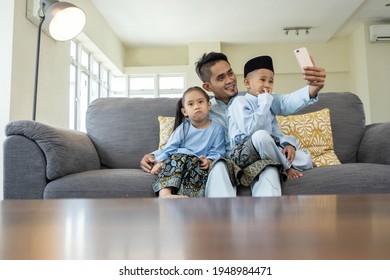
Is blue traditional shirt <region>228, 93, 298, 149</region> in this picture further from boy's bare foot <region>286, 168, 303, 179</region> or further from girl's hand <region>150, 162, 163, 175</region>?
girl's hand <region>150, 162, 163, 175</region>

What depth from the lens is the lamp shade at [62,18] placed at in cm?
200

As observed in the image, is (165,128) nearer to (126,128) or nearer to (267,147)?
(126,128)

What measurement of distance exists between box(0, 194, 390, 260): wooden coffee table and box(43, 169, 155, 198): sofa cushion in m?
0.92

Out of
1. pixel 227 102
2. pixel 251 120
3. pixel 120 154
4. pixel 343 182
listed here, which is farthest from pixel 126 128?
pixel 343 182

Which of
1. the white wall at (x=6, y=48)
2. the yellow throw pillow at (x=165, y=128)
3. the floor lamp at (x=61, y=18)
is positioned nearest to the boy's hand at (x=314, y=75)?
the yellow throw pillow at (x=165, y=128)

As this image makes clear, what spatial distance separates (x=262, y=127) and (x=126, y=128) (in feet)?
2.66

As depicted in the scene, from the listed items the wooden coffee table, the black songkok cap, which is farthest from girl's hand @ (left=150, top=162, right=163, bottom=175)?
the wooden coffee table

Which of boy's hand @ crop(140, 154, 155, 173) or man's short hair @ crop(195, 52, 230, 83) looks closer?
boy's hand @ crop(140, 154, 155, 173)

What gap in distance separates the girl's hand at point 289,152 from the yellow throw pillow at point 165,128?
630 mm

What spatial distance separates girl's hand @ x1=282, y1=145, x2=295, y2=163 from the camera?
1498 millimetres

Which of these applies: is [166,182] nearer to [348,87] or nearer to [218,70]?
[218,70]

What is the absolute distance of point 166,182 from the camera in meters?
1.43

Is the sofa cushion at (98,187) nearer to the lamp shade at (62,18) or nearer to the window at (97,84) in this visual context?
the lamp shade at (62,18)

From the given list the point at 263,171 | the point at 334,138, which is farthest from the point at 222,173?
the point at 334,138
